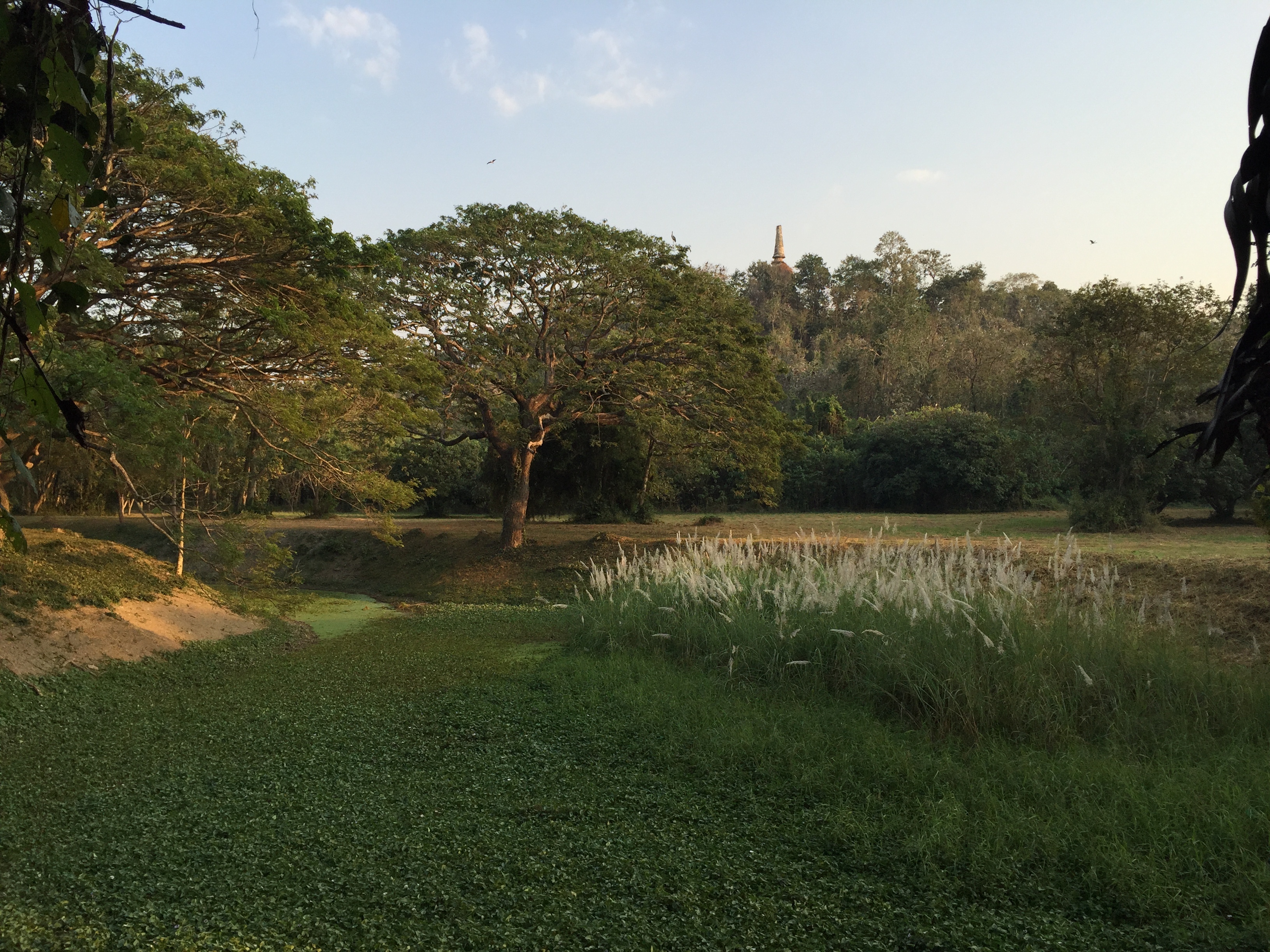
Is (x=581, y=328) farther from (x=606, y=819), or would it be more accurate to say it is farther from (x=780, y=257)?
(x=780, y=257)

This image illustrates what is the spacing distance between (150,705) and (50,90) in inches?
275

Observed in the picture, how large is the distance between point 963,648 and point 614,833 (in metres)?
2.99

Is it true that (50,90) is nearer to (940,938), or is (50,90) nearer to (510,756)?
(940,938)

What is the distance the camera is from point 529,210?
16281 millimetres

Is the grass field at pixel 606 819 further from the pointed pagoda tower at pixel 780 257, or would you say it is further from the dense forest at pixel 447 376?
the pointed pagoda tower at pixel 780 257

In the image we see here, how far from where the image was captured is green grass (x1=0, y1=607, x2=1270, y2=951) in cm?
315

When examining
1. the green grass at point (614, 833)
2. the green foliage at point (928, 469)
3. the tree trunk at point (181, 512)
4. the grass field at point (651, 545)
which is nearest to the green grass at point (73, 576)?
the tree trunk at point (181, 512)

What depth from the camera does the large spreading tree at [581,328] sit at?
632 inches

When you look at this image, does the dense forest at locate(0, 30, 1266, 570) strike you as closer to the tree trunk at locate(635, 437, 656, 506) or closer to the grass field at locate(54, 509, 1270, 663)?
the tree trunk at locate(635, 437, 656, 506)

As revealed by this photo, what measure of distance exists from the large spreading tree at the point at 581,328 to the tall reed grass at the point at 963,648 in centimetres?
824

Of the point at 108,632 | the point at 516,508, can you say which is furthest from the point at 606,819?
the point at 516,508

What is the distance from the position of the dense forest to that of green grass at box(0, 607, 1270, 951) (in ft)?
6.66

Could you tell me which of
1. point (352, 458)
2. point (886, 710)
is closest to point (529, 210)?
point (352, 458)

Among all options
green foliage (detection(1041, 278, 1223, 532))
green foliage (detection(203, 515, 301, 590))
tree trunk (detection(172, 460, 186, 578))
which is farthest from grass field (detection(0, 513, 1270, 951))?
green foliage (detection(1041, 278, 1223, 532))
